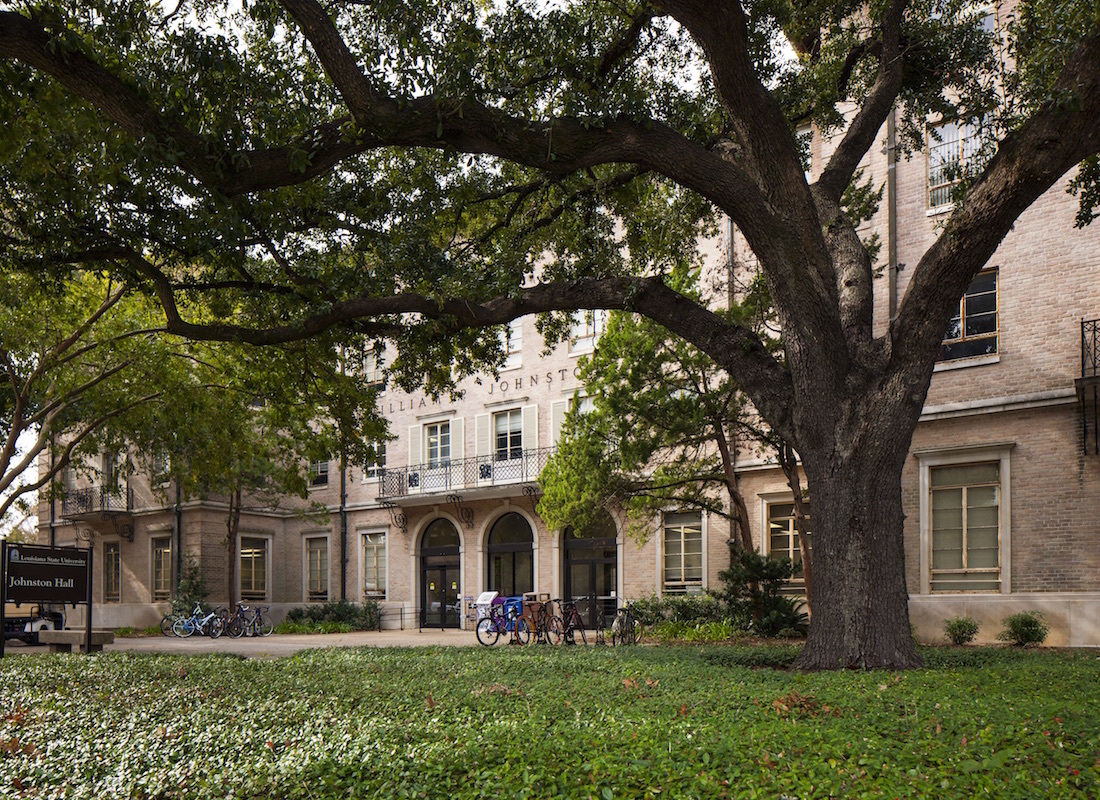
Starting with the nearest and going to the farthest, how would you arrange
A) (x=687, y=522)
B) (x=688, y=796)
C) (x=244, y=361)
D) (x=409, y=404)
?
(x=688, y=796) → (x=244, y=361) → (x=687, y=522) → (x=409, y=404)

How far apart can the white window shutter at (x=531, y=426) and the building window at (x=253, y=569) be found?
12118 millimetres

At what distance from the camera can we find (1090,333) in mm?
16938

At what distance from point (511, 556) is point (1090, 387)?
644 inches

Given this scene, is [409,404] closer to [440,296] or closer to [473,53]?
[440,296]

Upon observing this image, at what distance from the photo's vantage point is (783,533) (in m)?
21.3

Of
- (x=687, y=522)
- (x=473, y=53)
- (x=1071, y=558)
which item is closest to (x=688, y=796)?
(x=473, y=53)

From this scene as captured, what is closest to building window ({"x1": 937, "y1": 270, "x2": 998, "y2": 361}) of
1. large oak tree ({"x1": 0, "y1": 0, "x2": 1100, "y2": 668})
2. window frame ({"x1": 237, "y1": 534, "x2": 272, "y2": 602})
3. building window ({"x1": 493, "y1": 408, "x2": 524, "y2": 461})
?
large oak tree ({"x1": 0, "y1": 0, "x2": 1100, "y2": 668})

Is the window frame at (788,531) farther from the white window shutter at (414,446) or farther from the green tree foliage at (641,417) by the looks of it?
the white window shutter at (414,446)

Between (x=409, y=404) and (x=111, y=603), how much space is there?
1438 cm

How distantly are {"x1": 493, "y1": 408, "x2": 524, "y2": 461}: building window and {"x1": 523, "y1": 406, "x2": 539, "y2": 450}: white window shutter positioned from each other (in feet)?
0.50

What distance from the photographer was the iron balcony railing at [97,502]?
34.1 m

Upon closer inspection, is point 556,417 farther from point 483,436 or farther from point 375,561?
point 375,561

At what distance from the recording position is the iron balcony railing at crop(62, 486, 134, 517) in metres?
34.1

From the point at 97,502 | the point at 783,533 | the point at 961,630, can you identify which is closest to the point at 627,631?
the point at 783,533
